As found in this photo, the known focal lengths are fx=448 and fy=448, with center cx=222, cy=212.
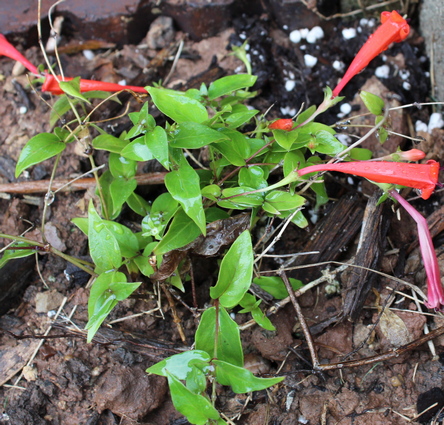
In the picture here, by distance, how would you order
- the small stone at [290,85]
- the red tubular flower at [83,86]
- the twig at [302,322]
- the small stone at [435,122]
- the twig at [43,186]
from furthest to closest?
the small stone at [290,85], the small stone at [435,122], the twig at [43,186], the red tubular flower at [83,86], the twig at [302,322]

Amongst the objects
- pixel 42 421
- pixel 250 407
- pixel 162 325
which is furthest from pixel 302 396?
pixel 42 421

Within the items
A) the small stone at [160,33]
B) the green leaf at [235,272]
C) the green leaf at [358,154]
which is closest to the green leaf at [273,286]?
the green leaf at [235,272]

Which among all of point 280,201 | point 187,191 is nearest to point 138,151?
point 187,191

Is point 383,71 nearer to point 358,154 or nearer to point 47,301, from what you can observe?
point 358,154

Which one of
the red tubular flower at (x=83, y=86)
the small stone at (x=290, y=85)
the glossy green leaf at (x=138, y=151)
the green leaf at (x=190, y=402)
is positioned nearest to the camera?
the green leaf at (x=190, y=402)

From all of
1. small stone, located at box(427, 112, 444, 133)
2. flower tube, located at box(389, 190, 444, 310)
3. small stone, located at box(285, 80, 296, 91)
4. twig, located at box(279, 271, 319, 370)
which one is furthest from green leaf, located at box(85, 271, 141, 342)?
small stone, located at box(427, 112, 444, 133)

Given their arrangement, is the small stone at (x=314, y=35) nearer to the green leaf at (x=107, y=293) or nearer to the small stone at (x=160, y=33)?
the small stone at (x=160, y=33)

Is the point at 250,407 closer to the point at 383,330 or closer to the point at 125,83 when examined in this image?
the point at 383,330
